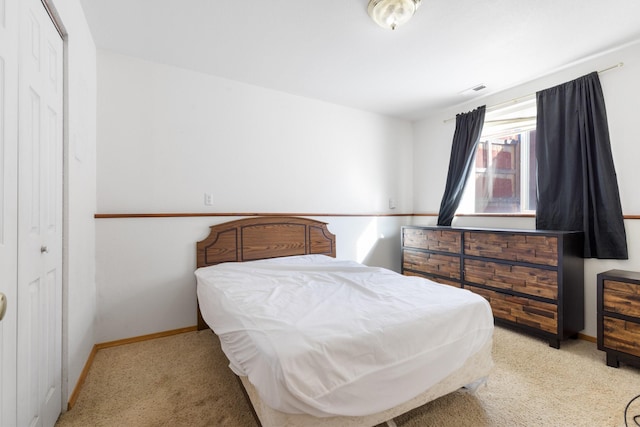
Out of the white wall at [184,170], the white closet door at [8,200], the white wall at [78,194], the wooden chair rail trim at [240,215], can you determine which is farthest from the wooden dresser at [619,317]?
the white wall at [78,194]

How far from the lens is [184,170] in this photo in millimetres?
2623

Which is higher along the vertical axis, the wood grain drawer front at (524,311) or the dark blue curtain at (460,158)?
the dark blue curtain at (460,158)

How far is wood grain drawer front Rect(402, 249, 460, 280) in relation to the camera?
9.75ft

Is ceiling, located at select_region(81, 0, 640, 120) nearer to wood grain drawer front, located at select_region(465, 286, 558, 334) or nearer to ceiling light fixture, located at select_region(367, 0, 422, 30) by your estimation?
ceiling light fixture, located at select_region(367, 0, 422, 30)

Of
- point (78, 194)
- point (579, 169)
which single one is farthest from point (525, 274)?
point (78, 194)

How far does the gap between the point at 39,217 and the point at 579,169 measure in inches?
145

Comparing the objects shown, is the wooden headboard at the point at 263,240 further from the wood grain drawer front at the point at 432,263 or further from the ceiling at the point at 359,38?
the ceiling at the point at 359,38

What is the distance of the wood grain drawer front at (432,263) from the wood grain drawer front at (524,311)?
0.32m

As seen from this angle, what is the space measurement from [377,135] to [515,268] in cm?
224

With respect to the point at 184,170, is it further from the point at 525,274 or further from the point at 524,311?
the point at 524,311

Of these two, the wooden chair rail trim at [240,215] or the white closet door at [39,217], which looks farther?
the wooden chair rail trim at [240,215]

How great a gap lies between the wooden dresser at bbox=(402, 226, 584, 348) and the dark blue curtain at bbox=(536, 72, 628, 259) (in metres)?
0.19

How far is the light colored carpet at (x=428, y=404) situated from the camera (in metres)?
1.46

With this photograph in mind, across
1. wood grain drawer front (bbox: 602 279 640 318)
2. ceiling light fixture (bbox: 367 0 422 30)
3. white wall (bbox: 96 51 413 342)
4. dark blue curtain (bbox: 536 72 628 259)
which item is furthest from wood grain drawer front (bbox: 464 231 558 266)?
ceiling light fixture (bbox: 367 0 422 30)
